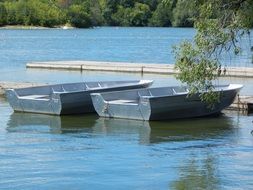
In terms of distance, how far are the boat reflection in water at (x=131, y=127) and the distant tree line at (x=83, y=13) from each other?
11834cm

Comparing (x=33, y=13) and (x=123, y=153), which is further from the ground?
(x=33, y=13)

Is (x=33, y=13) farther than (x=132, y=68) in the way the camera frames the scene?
Yes

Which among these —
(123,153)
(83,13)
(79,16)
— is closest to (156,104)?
(123,153)

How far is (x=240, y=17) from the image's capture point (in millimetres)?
9945

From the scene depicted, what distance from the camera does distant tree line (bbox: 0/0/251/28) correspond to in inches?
5896

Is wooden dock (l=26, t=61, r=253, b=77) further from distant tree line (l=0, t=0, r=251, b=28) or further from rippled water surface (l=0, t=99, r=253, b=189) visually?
distant tree line (l=0, t=0, r=251, b=28)

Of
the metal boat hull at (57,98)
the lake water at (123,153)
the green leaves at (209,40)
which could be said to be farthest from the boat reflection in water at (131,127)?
the green leaves at (209,40)

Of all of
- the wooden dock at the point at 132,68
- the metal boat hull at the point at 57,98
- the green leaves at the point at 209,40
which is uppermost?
the green leaves at the point at 209,40

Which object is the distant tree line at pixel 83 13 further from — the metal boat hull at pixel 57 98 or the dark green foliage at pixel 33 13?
the metal boat hull at pixel 57 98

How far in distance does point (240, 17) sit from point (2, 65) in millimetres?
41524

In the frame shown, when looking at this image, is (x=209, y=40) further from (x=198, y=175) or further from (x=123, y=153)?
(x=123, y=153)

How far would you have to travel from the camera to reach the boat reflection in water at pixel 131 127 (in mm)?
18641

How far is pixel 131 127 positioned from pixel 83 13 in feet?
473

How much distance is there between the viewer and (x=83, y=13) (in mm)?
162375
